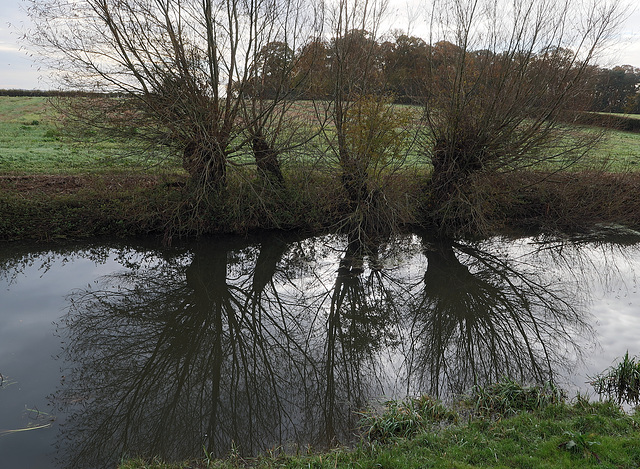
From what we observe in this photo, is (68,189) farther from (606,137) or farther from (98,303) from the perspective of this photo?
(606,137)

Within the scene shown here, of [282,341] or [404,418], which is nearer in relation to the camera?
[404,418]

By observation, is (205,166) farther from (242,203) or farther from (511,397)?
(511,397)

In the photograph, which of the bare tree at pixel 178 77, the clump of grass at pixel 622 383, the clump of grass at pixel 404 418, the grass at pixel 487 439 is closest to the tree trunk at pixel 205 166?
the bare tree at pixel 178 77

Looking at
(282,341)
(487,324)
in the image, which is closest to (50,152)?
(282,341)

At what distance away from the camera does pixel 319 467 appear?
14.6ft

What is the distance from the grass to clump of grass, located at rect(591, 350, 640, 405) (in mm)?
765

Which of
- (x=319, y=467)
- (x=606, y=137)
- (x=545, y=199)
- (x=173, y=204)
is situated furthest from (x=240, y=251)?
(x=606, y=137)

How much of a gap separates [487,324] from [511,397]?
2765 mm

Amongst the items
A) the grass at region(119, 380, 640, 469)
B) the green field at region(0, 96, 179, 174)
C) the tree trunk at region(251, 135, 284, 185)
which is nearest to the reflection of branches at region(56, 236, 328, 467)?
the grass at region(119, 380, 640, 469)

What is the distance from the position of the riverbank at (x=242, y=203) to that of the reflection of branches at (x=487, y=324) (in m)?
2.56

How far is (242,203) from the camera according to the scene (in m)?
12.9

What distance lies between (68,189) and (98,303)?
5715 mm

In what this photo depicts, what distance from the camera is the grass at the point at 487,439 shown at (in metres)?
4.30

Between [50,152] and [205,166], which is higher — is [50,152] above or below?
above
